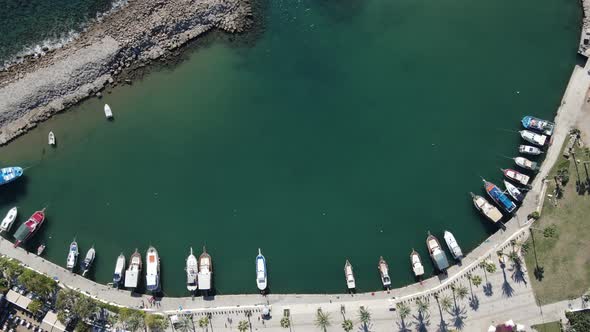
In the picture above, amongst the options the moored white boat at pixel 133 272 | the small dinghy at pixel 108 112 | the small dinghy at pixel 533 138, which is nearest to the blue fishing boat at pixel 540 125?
the small dinghy at pixel 533 138

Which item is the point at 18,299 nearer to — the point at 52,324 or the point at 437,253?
the point at 52,324

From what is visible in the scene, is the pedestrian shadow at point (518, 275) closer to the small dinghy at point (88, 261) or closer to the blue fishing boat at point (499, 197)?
the blue fishing boat at point (499, 197)

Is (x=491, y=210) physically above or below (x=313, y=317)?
above

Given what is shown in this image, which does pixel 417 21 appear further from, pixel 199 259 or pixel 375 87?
pixel 199 259

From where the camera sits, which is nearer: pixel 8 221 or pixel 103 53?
pixel 8 221

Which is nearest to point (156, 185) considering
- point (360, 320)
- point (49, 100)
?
point (49, 100)

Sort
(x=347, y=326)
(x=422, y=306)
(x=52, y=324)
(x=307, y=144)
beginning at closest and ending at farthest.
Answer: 1. (x=52, y=324)
2. (x=422, y=306)
3. (x=347, y=326)
4. (x=307, y=144)

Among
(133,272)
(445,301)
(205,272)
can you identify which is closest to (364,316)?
(445,301)
